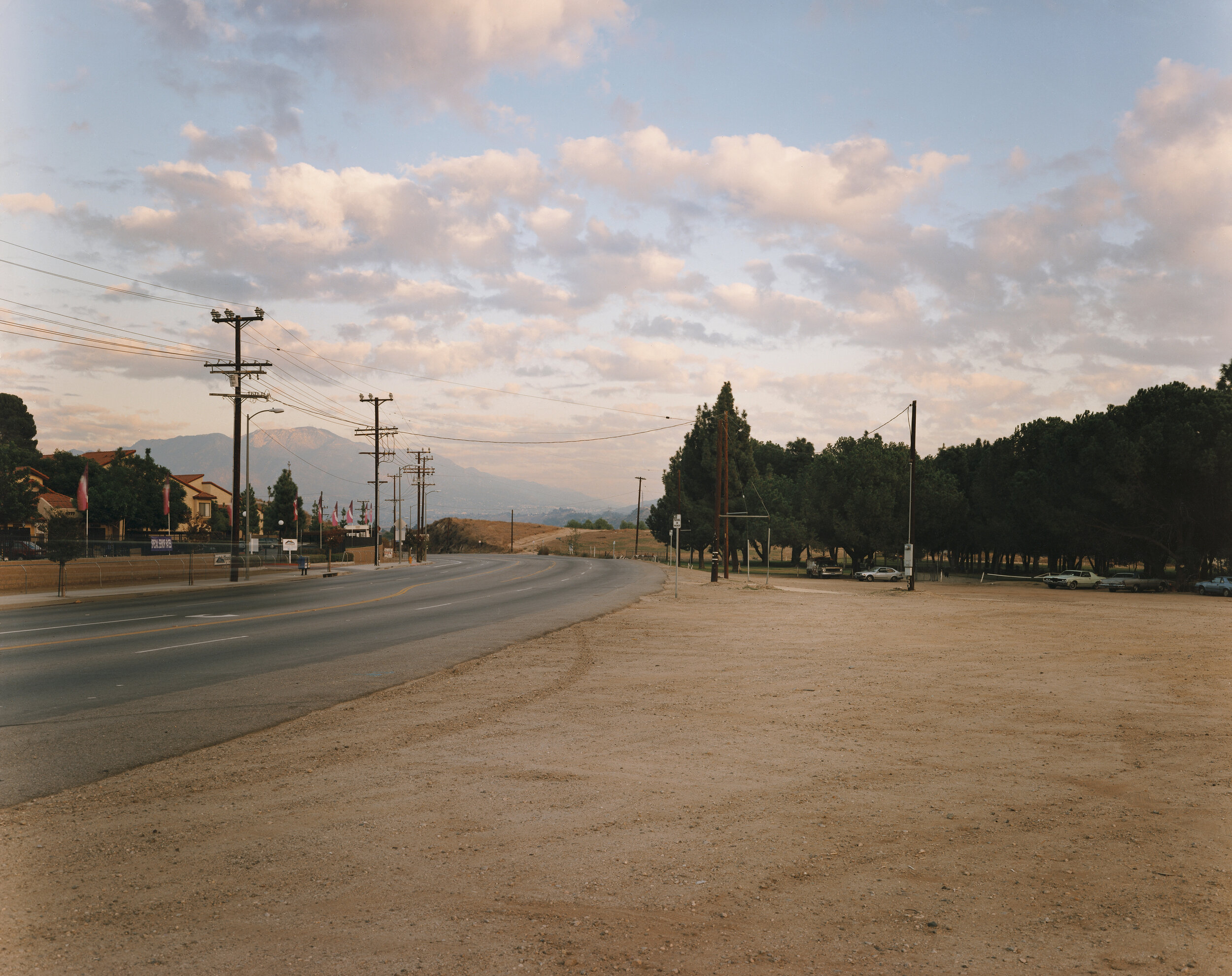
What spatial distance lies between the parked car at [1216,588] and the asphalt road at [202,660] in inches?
1458

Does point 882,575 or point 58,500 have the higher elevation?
point 58,500

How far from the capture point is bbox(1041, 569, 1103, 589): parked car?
5225 centimetres

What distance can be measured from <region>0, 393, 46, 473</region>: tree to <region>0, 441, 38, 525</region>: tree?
2031 centimetres

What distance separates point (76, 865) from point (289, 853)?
1330 millimetres

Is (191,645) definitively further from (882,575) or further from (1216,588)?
(1216,588)

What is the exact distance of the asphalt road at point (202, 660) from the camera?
28.8ft

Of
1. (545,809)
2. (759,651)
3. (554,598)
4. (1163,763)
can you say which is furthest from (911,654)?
(554,598)

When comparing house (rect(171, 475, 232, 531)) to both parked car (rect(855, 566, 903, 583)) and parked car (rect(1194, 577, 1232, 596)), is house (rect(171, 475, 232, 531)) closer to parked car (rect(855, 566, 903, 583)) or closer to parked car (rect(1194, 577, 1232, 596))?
parked car (rect(855, 566, 903, 583))

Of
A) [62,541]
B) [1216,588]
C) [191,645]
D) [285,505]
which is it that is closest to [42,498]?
[285,505]

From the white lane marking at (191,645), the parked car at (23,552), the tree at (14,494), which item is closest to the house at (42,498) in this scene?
the tree at (14,494)

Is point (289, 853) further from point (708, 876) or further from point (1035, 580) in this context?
point (1035, 580)

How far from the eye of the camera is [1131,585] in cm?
5016

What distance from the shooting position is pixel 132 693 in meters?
11.6

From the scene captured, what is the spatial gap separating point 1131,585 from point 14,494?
285 feet
